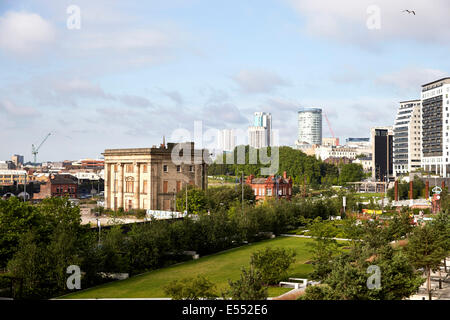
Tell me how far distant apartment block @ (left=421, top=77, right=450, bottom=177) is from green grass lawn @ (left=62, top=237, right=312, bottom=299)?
127396mm

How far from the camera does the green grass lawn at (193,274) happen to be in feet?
97.3

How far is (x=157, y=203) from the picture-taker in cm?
7425

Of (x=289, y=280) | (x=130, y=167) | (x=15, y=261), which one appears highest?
(x=130, y=167)

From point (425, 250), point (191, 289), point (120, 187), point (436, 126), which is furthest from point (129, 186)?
point (436, 126)

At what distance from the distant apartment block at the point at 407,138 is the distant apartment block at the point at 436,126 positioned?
9.25 metres

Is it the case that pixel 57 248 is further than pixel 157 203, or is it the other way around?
pixel 157 203

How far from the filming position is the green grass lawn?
29656 mm

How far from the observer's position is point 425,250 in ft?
104

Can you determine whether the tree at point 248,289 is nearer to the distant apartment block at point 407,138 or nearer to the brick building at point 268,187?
the brick building at point 268,187

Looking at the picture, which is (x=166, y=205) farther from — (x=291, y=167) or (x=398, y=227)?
(x=291, y=167)

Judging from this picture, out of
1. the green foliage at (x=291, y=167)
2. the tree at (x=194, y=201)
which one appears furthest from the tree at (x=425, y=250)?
the green foliage at (x=291, y=167)
